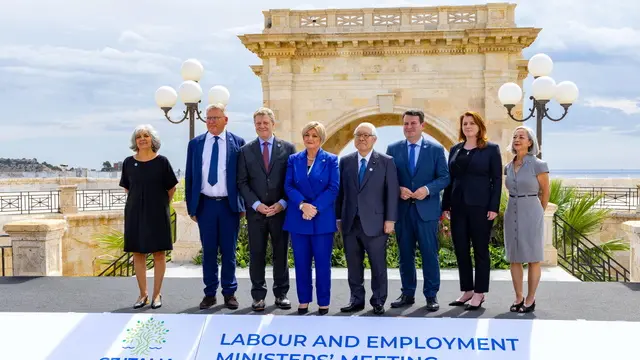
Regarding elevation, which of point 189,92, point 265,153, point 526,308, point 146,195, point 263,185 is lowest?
point 526,308

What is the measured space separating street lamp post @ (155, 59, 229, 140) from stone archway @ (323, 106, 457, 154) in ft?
18.6

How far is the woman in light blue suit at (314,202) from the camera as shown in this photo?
19.0ft

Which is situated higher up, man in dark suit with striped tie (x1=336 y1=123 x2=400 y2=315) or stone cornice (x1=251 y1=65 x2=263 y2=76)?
stone cornice (x1=251 y1=65 x2=263 y2=76)

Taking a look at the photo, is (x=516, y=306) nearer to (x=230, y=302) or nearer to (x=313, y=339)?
(x=313, y=339)

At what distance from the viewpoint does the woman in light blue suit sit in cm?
578

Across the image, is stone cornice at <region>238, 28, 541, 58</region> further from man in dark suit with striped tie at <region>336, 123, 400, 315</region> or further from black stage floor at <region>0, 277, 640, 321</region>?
man in dark suit with striped tie at <region>336, 123, 400, 315</region>

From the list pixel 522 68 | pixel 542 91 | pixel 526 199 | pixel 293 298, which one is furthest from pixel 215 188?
pixel 522 68

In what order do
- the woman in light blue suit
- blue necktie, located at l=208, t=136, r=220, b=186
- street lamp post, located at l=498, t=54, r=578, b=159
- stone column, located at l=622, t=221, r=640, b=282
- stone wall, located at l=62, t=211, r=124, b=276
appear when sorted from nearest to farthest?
1. the woman in light blue suit
2. blue necktie, located at l=208, t=136, r=220, b=186
3. stone column, located at l=622, t=221, r=640, b=282
4. street lamp post, located at l=498, t=54, r=578, b=159
5. stone wall, located at l=62, t=211, r=124, b=276

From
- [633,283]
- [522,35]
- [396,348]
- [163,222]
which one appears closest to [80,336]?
[163,222]

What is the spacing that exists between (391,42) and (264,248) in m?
12.0

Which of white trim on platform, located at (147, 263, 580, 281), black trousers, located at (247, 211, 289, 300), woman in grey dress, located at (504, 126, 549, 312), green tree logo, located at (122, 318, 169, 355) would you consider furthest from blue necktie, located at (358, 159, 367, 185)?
white trim on platform, located at (147, 263, 580, 281)

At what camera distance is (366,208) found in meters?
5.84

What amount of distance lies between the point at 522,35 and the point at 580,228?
681 cm

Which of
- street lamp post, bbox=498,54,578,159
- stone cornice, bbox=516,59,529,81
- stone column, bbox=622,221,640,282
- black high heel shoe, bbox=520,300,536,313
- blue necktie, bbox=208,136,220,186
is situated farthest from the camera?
stone cornice, bbox=516,59,529,81
